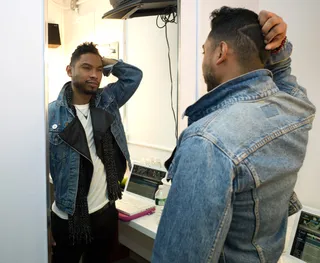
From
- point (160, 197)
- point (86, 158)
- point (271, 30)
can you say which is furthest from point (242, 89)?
point (160, 197)

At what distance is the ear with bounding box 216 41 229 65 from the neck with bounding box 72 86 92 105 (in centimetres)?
67

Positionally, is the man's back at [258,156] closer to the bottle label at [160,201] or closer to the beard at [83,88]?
the beard at [83,88]

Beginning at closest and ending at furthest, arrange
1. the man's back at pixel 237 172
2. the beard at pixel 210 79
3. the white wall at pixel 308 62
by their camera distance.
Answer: the man's back at pixel 237 172
the beard at pixel 210 79
the white wall at pixel 308 62

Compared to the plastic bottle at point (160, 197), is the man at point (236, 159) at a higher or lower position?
higher

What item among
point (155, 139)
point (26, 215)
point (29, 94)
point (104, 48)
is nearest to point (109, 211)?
point (26, 215)

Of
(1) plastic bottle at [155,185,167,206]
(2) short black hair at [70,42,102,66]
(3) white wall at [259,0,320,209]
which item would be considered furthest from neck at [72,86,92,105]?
(3) white wall at [259,0,320,209]

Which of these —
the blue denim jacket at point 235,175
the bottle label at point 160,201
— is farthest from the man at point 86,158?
the blue denim jacket at point 235,175

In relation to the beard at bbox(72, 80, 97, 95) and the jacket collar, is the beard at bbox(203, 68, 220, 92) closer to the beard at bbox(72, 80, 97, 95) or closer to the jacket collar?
the jacket collar

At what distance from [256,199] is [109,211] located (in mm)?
903

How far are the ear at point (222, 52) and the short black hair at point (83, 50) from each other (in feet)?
Result: 2.22

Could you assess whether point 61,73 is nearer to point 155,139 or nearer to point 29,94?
point 29,94

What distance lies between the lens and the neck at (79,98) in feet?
4.12

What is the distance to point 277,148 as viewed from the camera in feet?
2.32

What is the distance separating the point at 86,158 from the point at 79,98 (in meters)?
0.26
